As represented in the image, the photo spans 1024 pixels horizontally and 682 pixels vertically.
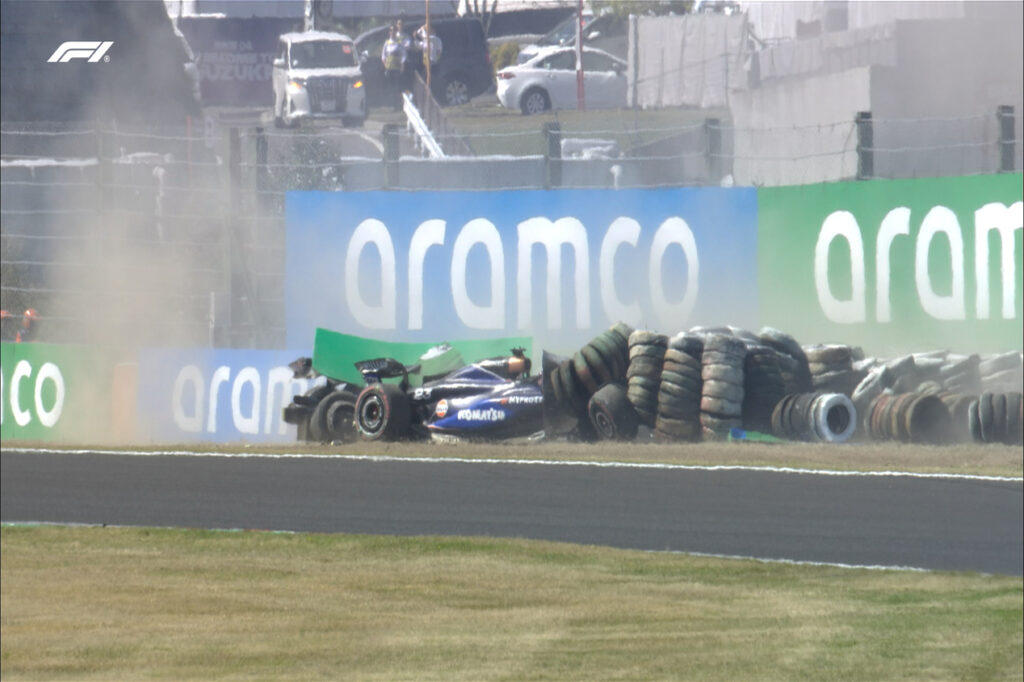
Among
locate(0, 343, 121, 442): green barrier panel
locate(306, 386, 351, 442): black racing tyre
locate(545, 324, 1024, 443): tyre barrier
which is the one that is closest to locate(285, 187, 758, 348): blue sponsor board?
locate(545, 324, 1024, 443): tyre barrier

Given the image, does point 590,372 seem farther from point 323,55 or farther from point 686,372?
point 323,55

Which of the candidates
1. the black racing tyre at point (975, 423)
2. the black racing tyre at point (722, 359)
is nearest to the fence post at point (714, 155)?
the black racing tyre at point (722, 359)

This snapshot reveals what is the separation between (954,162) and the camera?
13.1 meters

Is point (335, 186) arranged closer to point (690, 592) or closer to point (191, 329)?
point (191, 329)

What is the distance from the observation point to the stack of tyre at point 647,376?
1304 cm

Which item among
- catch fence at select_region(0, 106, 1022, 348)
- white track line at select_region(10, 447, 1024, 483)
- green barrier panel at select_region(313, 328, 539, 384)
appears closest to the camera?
white track line at select_region(10, 447, 1024, 483)

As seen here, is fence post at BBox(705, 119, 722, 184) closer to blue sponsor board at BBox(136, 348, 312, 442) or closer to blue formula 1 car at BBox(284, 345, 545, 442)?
blue formula 1 car at BBox(284, 345, 545, 442)

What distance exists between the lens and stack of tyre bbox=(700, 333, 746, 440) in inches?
502

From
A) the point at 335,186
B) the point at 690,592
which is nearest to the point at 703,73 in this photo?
the point at 335,186

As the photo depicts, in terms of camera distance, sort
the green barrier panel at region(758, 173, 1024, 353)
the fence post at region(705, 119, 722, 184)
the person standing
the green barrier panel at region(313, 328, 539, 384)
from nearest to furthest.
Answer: the green barrier panel at region(758, 173, 1024, 353) < the green barrier panel at region(313, 328, 539, 384) < the fence post at region(705, 119, 722, 184) < the person standing

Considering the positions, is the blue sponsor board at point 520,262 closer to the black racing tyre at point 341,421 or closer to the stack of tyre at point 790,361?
the stack of tyre at point 790,361

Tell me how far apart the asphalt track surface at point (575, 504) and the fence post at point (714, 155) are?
404 cm

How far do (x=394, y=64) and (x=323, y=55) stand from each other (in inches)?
75.8

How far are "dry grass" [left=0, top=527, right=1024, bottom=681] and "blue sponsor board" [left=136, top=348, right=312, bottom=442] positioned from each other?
16.1ft
